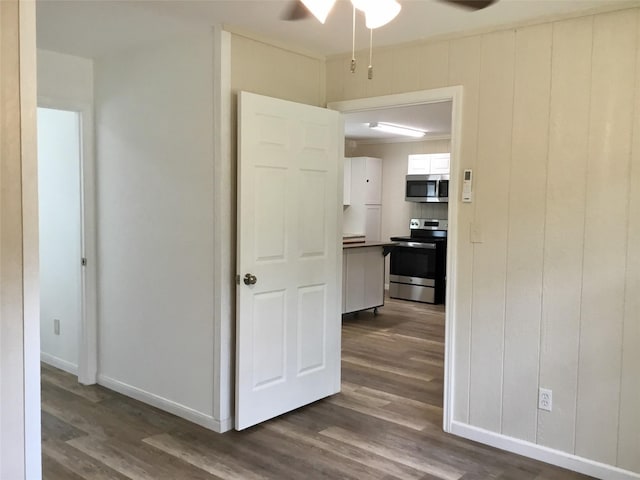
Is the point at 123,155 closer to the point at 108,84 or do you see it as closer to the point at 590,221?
the point at 108,84

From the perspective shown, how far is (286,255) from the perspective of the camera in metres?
3.41

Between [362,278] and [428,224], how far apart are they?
6.75ft

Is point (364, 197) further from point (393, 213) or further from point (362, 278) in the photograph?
point (362, 278)

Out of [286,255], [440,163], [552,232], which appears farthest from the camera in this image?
[440,163]

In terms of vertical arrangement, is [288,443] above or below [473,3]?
below

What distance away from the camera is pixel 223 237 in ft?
10.5

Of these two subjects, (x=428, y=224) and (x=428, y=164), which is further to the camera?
(x=428, y=224)

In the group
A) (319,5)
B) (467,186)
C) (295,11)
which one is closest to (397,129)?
(467,186)

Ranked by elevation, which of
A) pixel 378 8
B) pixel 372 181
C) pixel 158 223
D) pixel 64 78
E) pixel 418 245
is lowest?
pixel 418 245

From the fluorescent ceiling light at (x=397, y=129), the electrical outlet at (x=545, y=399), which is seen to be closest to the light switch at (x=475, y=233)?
the electrical outlet at (x=545, y=399)

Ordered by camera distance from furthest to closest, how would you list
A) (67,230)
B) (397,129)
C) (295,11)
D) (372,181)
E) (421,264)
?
(372,181) → (421,264) → (397,129) → (67,230) → (295,11)

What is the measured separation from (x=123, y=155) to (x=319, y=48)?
152 centimetres

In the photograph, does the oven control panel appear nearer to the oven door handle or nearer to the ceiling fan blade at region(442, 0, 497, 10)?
the oven door handle

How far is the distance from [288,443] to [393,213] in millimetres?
5800
